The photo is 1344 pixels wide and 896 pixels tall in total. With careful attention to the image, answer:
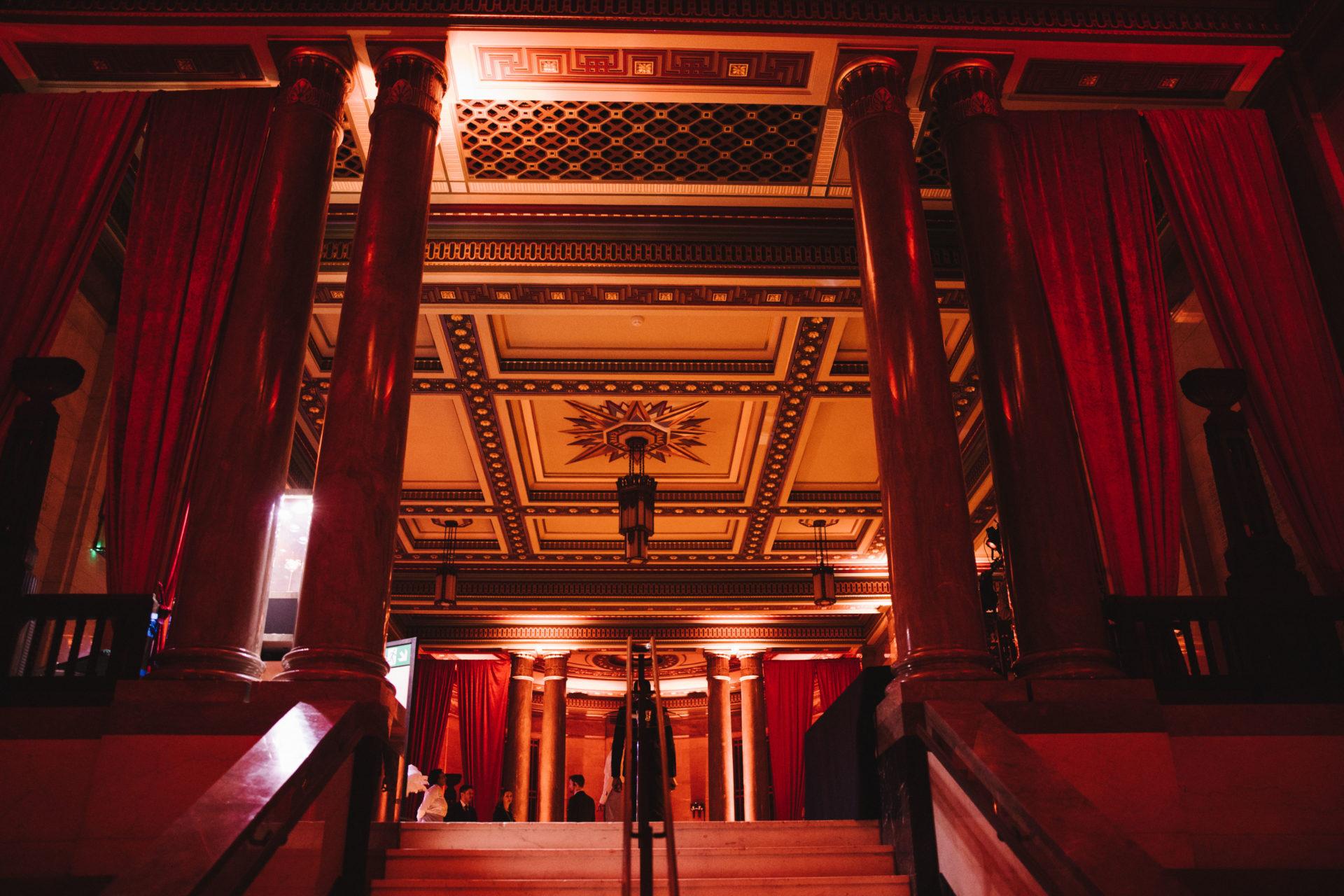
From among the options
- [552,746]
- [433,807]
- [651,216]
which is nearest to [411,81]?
[651,216]

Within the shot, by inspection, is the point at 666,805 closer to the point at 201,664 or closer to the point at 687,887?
the point at 687,887

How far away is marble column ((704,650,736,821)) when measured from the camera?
14602 millimetres

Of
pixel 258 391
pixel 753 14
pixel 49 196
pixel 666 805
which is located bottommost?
pixel 666 805

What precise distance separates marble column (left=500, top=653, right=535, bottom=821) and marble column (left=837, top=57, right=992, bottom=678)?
10.8 meters

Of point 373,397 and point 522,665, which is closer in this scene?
point 373,397

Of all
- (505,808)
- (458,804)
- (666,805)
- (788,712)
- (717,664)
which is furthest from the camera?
(788,712)

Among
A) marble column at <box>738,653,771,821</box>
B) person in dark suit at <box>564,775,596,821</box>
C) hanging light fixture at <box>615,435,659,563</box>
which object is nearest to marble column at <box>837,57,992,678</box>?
hanging light fixture at <box>615,435,659,563</box>

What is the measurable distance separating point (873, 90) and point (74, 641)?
15.6ft

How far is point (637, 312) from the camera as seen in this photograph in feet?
26.6

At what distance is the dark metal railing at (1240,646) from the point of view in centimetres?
429

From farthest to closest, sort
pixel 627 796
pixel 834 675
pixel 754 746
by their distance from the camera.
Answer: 1. pixel 834 675
2. pixel 754 746
3. pixel 627 796

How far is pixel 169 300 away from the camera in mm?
5000

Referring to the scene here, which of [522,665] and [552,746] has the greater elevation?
[522,665]

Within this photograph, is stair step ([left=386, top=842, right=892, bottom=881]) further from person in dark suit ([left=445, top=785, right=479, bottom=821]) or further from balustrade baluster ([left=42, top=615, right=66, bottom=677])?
person in dark suit ([left=445, top=785, right=479, bottom=821])
